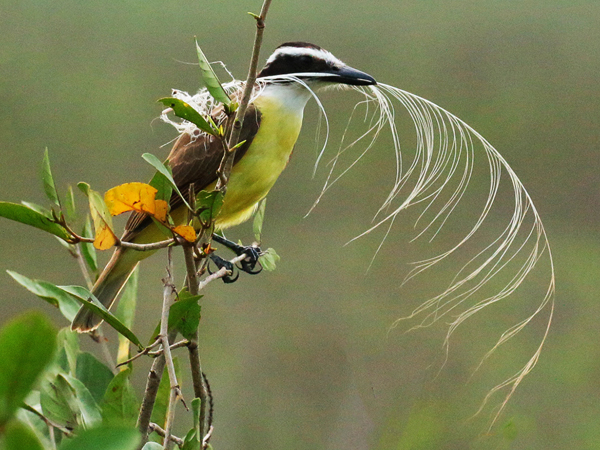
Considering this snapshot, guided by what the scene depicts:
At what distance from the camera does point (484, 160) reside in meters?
3.01

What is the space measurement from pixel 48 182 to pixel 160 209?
0.33 feet

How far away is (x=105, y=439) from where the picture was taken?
8.1 inches

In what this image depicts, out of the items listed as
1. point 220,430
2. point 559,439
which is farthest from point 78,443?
point 559,439

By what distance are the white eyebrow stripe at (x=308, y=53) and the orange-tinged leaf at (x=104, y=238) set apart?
52 cm

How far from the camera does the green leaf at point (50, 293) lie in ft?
2.01

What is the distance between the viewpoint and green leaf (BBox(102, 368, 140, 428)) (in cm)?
54

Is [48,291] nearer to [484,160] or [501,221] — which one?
[501,221]

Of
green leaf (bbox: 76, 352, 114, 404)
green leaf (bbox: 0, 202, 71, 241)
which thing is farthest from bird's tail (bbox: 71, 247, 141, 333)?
green leaf (bbox: 0, 202, 71, 241)

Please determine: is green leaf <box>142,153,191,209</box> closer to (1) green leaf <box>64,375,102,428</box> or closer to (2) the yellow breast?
(1) green leaf <box>64,375,102,428</box>

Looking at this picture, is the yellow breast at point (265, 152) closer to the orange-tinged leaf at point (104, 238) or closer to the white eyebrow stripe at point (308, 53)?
the white eyebrow stripe at point (308, 53)

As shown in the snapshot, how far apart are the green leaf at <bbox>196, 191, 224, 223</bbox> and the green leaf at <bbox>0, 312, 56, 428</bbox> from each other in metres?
0.29

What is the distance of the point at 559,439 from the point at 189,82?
7.03 ft

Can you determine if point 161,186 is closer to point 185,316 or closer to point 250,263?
point 185,316

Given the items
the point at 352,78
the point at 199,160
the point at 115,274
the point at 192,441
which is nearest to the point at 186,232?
the point at 192,441
